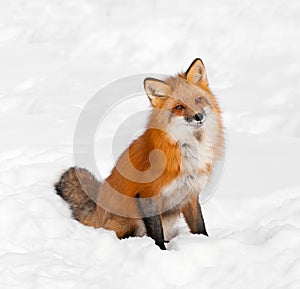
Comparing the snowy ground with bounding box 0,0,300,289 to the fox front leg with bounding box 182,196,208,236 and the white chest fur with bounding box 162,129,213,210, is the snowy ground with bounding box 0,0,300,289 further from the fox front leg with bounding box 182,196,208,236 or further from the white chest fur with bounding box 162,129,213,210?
the white chest fur with bounding box 162,129,213,210

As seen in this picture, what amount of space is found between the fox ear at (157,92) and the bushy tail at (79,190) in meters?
0.95

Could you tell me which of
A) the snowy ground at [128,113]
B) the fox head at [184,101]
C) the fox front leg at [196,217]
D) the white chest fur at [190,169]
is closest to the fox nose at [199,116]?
the fox head at [184,101]

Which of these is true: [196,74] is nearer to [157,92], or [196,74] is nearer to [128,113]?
[157,92]

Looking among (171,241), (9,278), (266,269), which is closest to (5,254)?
(9,278)

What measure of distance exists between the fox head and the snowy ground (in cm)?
80

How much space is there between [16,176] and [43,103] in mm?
2040

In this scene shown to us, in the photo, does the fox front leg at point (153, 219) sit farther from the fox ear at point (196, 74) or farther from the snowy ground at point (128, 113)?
the fox ear at point (196, 74)

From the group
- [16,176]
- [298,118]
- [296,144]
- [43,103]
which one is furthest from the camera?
[43,103]

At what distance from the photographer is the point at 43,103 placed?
659 centimetres

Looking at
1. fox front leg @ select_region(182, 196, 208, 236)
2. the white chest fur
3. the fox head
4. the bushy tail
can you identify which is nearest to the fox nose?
the fox head

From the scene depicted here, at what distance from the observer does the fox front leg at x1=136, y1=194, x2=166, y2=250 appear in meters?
3.89

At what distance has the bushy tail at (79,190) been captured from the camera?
4.28 meters

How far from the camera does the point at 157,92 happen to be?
3861 millimetres

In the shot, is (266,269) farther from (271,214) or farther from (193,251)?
(271,214)
